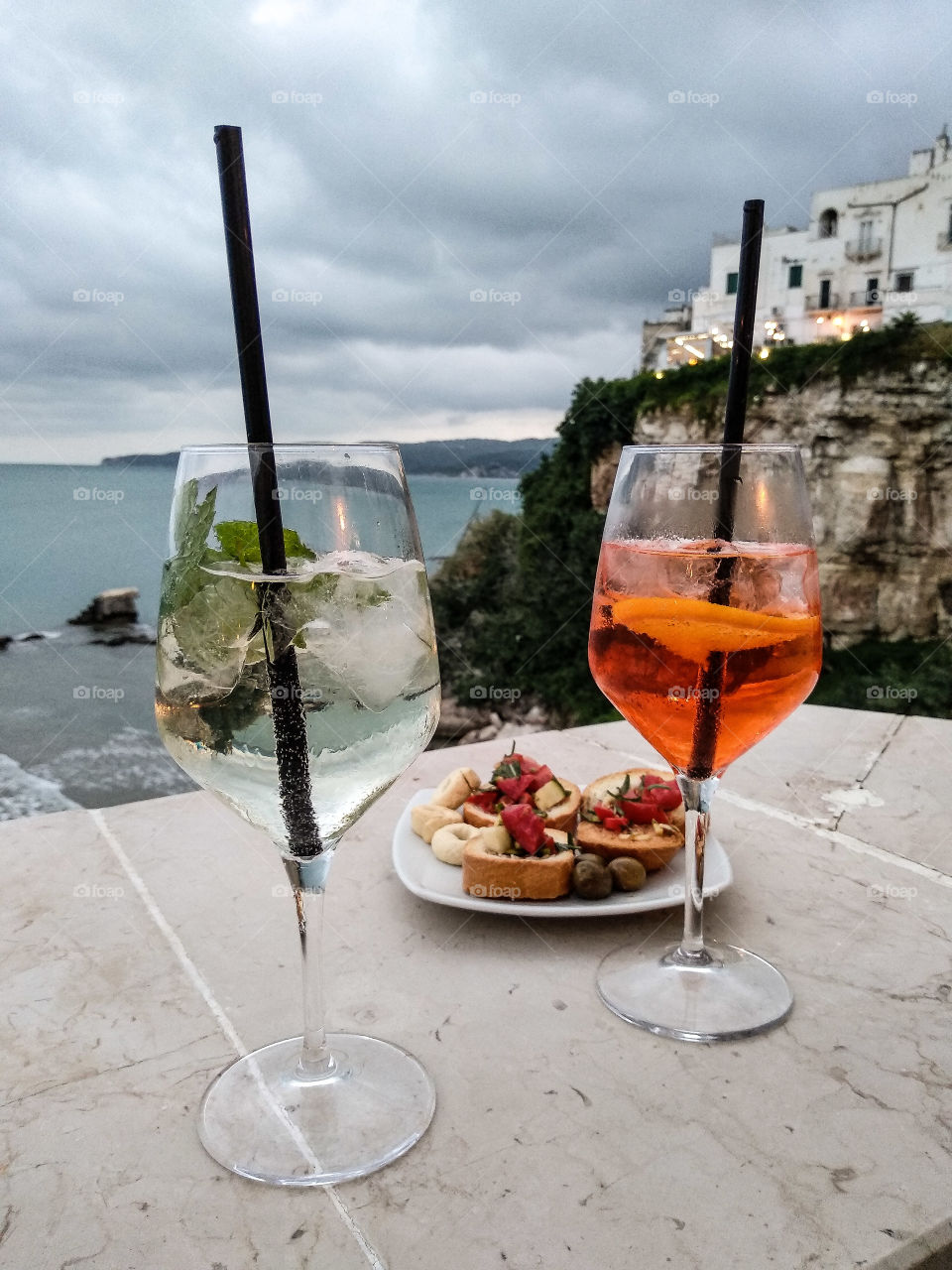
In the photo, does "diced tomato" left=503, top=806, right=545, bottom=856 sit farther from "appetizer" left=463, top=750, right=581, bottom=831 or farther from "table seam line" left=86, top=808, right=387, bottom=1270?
"table seam line" left=86, top=808, right=387, bottom=1270

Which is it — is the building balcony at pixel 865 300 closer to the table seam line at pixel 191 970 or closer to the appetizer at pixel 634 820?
the appetizer at pixel 634 820

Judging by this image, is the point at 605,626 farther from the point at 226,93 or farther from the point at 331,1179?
the point at 226,93

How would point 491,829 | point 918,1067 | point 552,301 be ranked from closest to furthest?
point 918,1067
point 491,829
point 552,301

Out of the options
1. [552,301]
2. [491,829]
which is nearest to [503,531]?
[552,301]

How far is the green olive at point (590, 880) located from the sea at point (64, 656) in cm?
340

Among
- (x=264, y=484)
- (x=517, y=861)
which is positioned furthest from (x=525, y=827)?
(x=264, y=484)

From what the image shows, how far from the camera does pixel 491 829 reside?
1167 mm

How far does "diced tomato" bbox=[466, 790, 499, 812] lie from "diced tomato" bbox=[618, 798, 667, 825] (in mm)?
214

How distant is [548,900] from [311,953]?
413mm

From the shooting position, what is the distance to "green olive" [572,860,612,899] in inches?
44.3

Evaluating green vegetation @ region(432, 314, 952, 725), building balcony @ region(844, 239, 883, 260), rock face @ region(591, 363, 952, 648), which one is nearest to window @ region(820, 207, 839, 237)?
building balcony @ region(844, 239, 883, 260)

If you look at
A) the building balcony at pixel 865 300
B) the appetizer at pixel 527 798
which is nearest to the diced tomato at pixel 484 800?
the appetizer at pixel 527 798

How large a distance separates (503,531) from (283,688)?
2261 cm

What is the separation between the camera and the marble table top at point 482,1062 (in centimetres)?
65
